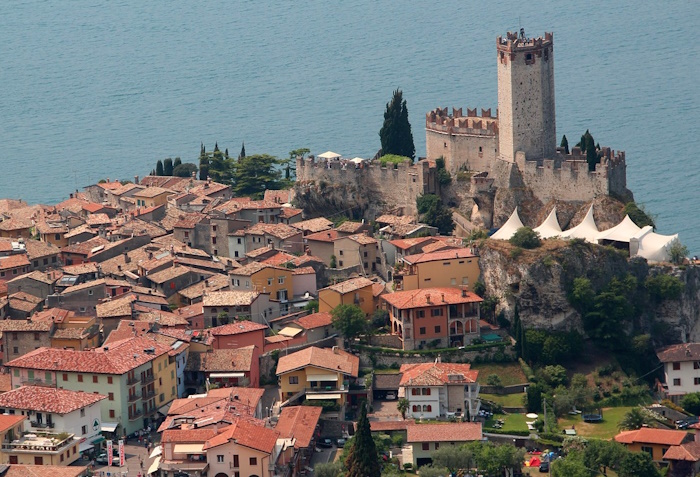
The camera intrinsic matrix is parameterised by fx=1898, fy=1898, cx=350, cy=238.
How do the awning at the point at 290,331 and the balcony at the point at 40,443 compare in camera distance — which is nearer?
the balcony at the point at 40,443

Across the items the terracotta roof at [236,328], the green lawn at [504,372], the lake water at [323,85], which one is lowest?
the green lawn at [504,372]

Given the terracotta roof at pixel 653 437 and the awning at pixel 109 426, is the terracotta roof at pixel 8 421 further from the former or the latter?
the terracotta roof at pixel 653 437

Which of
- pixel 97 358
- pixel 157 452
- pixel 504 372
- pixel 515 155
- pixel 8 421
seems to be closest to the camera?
pixel 8 421

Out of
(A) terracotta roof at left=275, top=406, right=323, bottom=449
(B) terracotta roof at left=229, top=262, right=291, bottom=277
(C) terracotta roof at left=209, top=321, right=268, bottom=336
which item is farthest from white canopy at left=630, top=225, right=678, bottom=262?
(A) terracotta roof at left=275, top=406, right=323, bottom=449

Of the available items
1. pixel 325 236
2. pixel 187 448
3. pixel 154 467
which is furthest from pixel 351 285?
pixel 154 467

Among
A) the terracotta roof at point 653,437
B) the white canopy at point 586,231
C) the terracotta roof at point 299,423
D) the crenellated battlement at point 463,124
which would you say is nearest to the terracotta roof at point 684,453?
the terracotta roof at point 653,437

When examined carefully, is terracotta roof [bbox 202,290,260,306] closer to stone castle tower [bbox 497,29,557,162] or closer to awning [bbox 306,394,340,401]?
awning [bbox 306,394,340,401]

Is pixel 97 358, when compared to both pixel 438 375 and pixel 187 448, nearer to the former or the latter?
pixel 187 448
